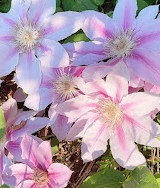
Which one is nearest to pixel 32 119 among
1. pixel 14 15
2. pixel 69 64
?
pixel 69 64

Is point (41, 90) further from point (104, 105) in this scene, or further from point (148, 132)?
point (148, 132)

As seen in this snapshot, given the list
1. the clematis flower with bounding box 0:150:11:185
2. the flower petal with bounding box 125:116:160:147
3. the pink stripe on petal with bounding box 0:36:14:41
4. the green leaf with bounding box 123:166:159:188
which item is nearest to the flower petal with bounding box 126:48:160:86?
the flower petal with bounding box 125:116:160:147

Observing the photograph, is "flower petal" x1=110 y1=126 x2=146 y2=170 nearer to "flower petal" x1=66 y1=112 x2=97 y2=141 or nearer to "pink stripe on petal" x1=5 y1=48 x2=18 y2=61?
"flower petal" x1=66 y1=112 x2=97 y2=141

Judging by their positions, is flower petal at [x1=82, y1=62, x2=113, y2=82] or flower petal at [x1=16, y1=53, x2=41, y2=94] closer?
flower petal at [x1=82, y1=62, x2=113, y2=82]

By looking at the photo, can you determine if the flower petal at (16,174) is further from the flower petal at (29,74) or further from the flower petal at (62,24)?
the flower petal at (62,24)

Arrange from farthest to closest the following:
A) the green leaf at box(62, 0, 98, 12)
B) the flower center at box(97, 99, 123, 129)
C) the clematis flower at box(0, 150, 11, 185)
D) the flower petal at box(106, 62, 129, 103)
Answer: the green leaf at box(62, 0, 98, 12) → the clematis flower at box(0, 150, 11, 185) → the flower center at box(97, 99, 123, 129) → the flower petal at box(106, 62, 129, 103)

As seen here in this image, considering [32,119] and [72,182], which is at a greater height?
[32,119]
